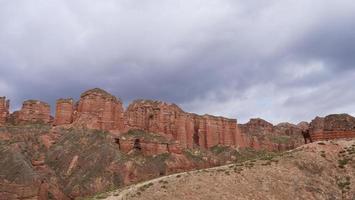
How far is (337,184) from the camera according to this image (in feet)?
118

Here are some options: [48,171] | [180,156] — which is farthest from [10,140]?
[180,156]

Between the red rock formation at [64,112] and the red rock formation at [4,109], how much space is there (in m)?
13.5

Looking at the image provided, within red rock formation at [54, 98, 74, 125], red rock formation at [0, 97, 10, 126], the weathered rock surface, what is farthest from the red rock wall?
red rock formation at [0, 97, 10, 126]

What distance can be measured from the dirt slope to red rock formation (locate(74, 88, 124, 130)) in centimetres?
8779

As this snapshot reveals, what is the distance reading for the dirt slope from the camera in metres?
33.1

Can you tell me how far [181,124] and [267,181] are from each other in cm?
11769

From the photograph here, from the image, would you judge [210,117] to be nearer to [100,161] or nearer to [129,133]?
[129,133]

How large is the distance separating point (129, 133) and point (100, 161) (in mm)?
28794

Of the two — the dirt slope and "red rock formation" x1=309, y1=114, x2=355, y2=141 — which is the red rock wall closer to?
"red rock formation" x1=309, y1=114, x2=355, y2=141

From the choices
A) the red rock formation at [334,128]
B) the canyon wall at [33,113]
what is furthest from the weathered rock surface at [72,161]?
the red rock formation at [334,128]

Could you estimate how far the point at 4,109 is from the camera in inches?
4889

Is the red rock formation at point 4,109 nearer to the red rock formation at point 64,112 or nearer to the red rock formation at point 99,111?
the red rock formation at point 64,112

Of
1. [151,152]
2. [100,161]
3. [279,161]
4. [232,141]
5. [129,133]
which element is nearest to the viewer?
[279,161]

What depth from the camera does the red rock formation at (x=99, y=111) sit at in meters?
123
